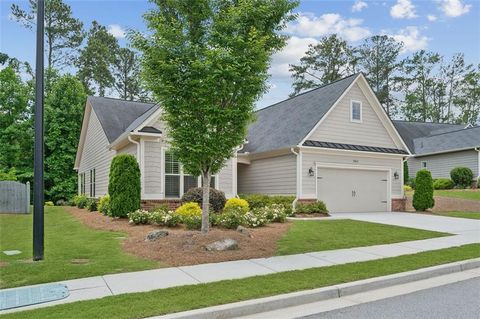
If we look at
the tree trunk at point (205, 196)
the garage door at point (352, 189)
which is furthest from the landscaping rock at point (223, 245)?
the garage door at point (352, 189)

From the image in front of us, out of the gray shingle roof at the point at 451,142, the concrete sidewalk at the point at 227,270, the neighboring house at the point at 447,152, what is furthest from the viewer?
the gray shingle roof at the point at 451,142

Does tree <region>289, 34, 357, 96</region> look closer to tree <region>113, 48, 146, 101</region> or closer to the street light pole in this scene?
tree <region>113, 48, 146, 101</region>

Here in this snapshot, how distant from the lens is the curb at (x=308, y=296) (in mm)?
4684

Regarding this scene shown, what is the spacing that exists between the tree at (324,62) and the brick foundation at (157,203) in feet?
109

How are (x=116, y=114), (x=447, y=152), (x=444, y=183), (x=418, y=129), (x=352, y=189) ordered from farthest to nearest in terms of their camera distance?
(x=418, y=129) < (x=447, y=152) < (x=444, y=183) < (x=116, y=114) < (x=352, y=189)

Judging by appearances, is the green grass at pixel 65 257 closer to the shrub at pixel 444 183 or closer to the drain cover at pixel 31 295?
the drain cover at pixel 31 295

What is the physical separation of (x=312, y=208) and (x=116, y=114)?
11.1 meters

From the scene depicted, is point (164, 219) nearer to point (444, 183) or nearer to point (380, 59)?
point (444, 183)

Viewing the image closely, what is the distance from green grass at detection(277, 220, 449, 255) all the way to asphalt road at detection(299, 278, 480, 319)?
10.1 ft

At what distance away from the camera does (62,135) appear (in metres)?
28.8

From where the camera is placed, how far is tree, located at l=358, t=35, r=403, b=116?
154ft

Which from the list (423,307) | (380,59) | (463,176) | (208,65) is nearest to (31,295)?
(208,65)

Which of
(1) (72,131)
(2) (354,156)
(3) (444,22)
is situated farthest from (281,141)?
→ (1) (72,131)

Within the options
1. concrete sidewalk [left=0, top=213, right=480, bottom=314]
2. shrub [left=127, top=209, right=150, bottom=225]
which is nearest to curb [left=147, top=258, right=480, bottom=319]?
concrete sidewalk [left=0, top=213, right=480, bottom=314]
